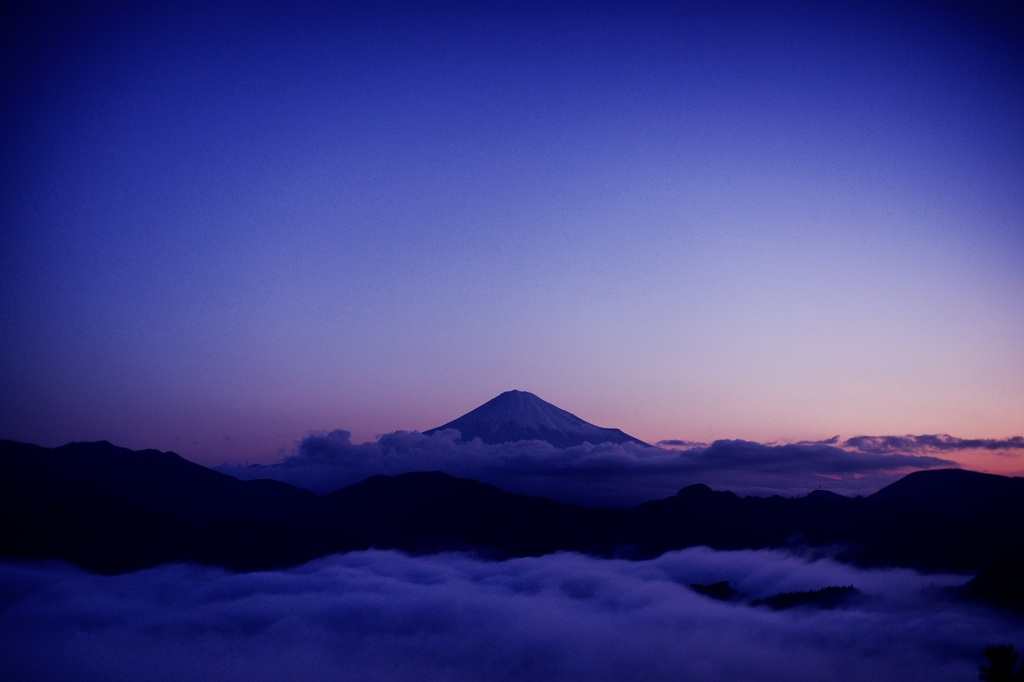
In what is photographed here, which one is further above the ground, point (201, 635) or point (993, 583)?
point (993, 583)

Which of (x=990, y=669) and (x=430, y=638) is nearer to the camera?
(x=990, y=669)

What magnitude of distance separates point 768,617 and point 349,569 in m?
116

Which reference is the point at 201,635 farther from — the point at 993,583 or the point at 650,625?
the point at 993,583

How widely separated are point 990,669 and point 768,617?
424 feet

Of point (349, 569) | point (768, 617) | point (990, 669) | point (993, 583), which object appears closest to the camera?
point (990, 669)

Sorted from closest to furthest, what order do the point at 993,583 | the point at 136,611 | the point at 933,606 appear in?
the point at 993,583 → the point at 933,606 → the point at 136,611

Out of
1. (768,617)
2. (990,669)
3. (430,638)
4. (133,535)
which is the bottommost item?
(430,638)

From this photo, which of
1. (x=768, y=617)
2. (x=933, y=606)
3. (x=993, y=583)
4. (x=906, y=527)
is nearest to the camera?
(x=993, y=583)

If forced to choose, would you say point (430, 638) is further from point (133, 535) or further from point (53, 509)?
point (53, 509)

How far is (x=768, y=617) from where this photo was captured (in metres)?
145

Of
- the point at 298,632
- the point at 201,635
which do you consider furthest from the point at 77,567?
the point at 298,632

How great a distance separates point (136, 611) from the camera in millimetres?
157500

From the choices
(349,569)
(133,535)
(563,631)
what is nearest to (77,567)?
(133,535)

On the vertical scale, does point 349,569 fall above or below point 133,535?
below
